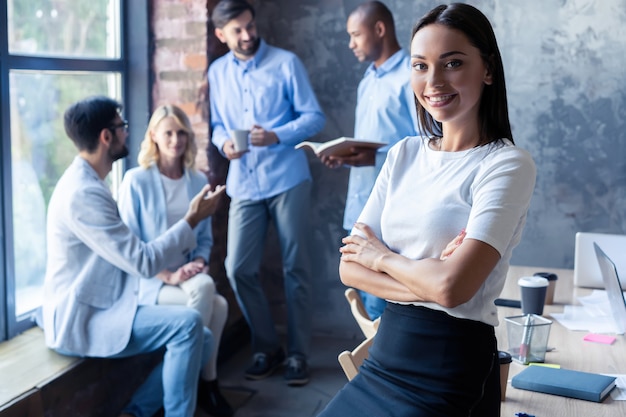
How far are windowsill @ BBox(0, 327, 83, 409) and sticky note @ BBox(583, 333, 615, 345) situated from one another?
1.88 meters

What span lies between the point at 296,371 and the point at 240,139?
1233mm

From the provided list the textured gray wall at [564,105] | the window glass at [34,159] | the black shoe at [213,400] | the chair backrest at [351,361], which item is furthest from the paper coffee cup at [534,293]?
the window glass at [34,159]

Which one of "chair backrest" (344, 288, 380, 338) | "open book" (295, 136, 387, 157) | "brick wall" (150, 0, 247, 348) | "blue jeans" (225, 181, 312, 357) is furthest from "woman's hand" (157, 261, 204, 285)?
"chair backrest" (344, 288, 380, 338)

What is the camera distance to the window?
323cm

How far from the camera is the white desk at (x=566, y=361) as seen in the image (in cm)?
175

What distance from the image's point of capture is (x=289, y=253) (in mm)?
4203

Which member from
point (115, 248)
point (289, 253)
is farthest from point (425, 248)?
point (289, 253)

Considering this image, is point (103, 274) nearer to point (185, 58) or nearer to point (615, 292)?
point (185, 58)

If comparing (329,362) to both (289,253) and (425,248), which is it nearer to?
(289,253)

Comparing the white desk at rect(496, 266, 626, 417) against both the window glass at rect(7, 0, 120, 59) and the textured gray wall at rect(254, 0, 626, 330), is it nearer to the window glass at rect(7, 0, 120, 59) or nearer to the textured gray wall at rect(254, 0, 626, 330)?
the textured gray wall at rect(254, 0, 626, 330)

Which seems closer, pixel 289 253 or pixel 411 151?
pixel 411 151

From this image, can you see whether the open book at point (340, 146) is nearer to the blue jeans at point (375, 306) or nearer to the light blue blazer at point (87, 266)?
the blue jeans at point (375, 306)

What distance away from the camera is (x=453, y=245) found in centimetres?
163

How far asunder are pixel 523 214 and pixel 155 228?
87.8 inches
